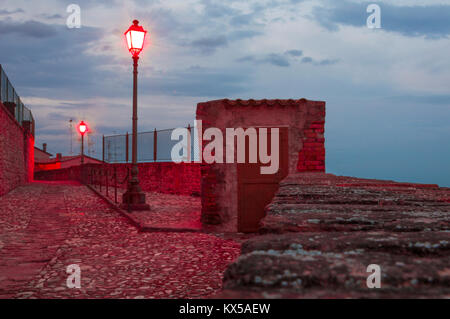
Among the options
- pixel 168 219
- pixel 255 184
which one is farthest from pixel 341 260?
pixel 168 219

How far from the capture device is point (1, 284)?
12.7ft

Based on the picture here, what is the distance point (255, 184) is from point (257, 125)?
1216 mm

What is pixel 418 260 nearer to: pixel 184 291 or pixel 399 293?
pixel 399 293

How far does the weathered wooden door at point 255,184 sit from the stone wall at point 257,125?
0.34 feet

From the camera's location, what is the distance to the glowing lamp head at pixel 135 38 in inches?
409

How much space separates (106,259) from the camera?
5090 mm

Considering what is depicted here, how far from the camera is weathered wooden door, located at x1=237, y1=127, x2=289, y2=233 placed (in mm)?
8031

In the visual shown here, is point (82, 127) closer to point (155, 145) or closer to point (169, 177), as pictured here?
point (155, 145)

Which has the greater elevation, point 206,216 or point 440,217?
point 440,217

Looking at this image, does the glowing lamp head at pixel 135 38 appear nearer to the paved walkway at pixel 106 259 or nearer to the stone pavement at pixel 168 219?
the stone pavement at pixel 168 219

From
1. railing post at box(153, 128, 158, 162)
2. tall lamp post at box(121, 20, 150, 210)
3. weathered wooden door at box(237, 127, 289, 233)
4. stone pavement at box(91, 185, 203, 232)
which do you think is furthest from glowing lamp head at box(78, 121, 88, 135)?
weathered wooden door at box(237, 127, 289, 233)

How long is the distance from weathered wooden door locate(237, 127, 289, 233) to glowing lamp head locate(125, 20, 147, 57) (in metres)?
4.57
